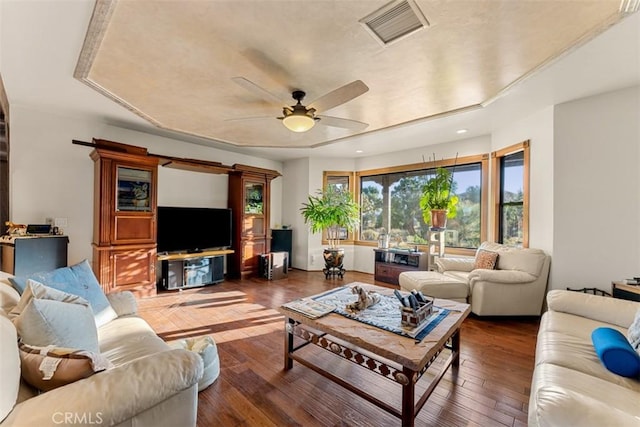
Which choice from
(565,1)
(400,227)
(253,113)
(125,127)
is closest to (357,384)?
(565,1)

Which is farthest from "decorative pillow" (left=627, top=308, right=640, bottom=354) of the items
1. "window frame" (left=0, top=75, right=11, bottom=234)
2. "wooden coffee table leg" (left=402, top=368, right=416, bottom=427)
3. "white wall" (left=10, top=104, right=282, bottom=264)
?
"window frame" (left=0, top=75, right=11, bottom=234)

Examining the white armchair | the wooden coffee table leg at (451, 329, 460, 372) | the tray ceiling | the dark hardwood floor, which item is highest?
the tray ceiling

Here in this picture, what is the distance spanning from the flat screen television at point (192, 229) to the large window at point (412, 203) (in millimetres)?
2982

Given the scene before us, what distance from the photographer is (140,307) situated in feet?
11.6

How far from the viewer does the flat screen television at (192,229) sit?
14.0 feet

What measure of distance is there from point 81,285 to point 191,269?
2.59m

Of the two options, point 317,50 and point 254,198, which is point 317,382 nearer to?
point 317,50

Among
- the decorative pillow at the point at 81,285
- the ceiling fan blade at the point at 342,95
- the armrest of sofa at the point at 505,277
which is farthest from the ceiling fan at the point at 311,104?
the armrest of sofa at the point at 505,277

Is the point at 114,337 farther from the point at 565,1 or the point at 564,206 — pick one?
the point at 564,206

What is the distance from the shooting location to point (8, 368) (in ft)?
3.05

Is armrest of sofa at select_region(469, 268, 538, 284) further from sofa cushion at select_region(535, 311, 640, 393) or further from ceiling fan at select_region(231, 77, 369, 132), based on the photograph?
ceiling fan at select_region(231, 77, 369, 132)

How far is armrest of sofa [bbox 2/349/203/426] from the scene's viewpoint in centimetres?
91

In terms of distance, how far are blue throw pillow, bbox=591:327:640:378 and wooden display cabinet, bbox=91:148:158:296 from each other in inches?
189

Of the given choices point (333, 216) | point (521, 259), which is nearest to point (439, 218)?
point (521, 259)
